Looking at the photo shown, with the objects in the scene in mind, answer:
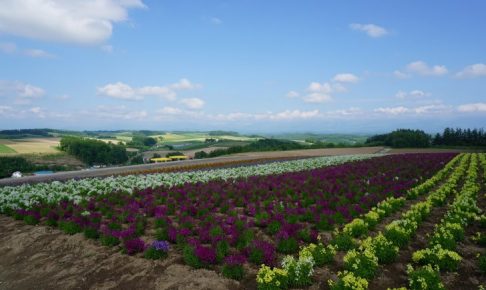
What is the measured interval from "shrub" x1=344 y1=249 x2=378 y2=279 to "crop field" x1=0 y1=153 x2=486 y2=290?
0.9 inches

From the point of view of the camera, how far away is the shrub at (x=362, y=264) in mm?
7352

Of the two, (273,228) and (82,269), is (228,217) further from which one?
(82,269)

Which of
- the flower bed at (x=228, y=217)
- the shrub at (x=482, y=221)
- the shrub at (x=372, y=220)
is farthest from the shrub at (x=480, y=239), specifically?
the flower bed at (x=228, y=217)

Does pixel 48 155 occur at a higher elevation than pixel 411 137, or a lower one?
lower

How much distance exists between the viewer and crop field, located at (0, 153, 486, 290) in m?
7.63

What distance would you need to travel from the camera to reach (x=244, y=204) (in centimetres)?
1491

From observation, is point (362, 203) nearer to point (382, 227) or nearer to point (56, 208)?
point (382, 227)

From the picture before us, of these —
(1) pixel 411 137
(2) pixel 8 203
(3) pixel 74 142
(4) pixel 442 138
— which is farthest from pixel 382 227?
(3) pixel 74 142

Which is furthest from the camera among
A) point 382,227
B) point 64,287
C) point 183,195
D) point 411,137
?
point 411,137

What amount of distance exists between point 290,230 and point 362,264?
9.56ft

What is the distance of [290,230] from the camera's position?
1024cm

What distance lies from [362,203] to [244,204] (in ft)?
16.4

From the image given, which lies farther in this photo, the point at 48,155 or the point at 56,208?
the point at 48,155

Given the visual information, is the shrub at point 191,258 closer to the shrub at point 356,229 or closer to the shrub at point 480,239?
the shrub at point 356,229
